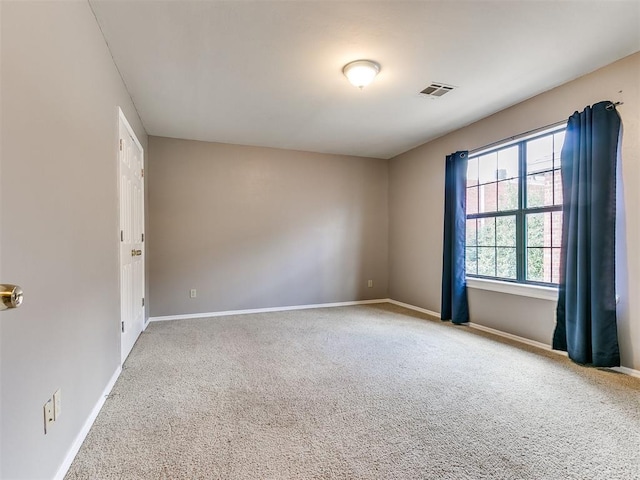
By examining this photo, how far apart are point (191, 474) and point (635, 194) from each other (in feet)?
11.4

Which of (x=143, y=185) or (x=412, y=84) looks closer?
(x=412, y=84)

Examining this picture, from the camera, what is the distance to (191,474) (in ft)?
4.99

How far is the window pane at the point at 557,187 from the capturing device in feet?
→ 10.6

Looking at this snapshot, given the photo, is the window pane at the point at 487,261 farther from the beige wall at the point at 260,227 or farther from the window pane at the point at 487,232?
the beige wall at the point at 260,227

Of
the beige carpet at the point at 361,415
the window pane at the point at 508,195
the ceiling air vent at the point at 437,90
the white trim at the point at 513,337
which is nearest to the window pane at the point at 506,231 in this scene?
the window pane at the point at 508,195

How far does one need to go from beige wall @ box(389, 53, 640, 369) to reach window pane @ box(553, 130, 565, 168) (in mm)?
170

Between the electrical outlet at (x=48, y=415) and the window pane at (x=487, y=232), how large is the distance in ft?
13.4

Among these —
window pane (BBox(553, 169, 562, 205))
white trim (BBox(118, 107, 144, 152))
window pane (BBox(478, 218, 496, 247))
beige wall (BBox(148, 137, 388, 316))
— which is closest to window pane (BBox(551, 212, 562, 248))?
window pane (BBox(553, 169, 562, 205))

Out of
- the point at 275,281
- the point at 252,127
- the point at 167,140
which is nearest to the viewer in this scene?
the point at 252,127

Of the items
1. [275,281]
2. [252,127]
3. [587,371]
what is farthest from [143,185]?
[587,371]

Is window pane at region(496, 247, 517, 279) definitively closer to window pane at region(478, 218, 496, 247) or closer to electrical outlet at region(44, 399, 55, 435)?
window pane at region(478, 218, 496, 247)

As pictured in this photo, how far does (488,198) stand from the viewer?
406 centimetres

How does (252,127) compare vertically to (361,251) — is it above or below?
above

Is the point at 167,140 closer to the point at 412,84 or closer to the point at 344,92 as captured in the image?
the point at 344,92
